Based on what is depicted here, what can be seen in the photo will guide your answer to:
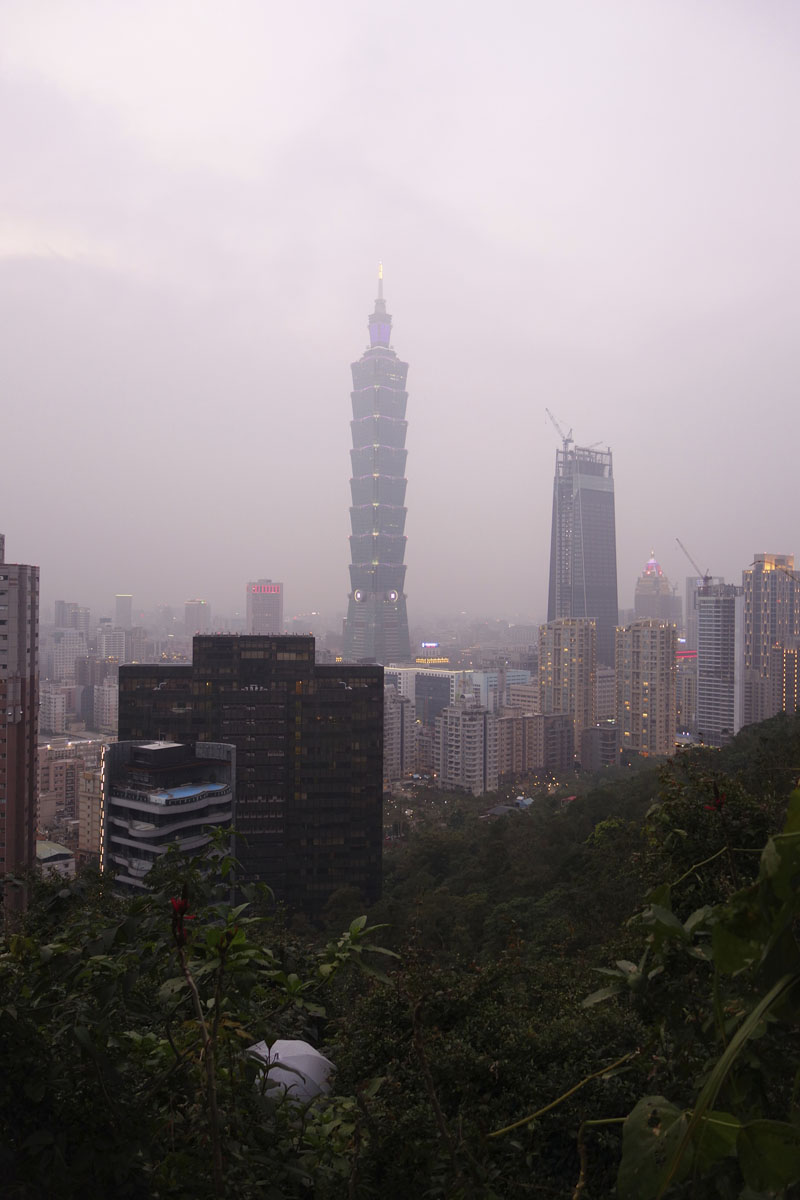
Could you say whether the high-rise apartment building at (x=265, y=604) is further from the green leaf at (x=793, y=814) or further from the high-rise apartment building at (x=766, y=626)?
the green leaf at (x=793, y=814)

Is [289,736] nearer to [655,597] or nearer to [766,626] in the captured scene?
[766,626]

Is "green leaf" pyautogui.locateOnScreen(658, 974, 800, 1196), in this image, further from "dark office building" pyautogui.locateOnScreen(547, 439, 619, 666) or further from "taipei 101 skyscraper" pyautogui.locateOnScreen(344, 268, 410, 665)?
"dark office building" pyautogui.locateOnScreen(547, 439, 619, 666)

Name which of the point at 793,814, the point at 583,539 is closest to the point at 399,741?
the point at 793,814

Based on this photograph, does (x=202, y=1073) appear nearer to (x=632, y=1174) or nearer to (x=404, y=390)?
(x=632, y=1174)

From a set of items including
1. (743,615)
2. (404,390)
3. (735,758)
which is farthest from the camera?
(404,390)

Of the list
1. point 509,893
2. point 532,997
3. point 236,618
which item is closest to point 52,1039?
point 532,997

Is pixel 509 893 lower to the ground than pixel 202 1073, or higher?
lower

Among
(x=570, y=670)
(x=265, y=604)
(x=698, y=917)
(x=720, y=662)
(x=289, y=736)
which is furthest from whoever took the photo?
(x=265, y=604)
